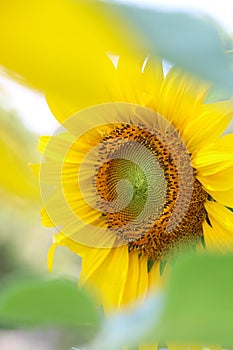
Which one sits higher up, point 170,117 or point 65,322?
point 170,117

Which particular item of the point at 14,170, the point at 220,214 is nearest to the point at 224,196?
the point at 220,214

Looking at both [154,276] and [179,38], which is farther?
[154,276]

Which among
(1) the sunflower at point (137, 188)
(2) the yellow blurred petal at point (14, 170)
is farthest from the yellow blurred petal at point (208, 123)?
(2) the yellow blurred petal at point (14, 170)

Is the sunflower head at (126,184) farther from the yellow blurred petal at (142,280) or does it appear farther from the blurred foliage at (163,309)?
the blurred foliage at (163,309)

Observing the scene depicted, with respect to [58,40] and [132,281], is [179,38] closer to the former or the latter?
[58,40]

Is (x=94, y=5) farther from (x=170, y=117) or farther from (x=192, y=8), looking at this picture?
(x=170, y=117)

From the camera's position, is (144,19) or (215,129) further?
(215,129)

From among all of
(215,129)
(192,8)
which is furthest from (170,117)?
(192,8)
